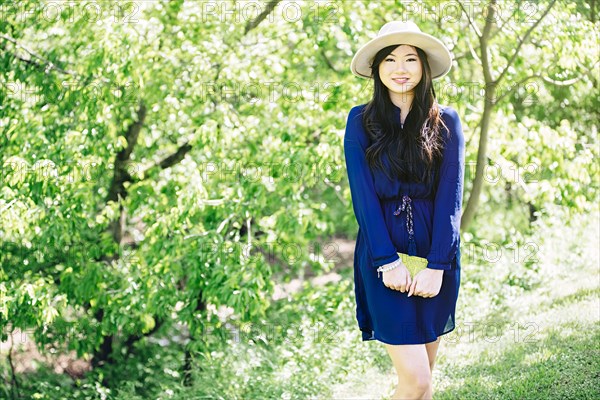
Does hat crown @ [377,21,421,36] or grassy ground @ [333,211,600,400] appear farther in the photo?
grassy ground @ [333,211,600,400]

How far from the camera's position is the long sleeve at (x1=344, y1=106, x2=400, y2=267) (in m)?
2.70

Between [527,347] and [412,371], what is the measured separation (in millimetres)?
2125

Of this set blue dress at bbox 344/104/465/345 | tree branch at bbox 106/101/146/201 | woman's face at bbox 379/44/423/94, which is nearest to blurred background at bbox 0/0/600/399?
tree branch at bbox 106/101/146/201

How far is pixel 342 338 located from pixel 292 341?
0.55 metres

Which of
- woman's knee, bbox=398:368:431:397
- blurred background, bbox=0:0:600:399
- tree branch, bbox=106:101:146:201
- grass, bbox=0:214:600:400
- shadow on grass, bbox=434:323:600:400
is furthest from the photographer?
tree branch, bbox=106:101:146:201

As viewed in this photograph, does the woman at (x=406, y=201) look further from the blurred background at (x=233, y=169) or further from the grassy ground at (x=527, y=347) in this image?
the blurred background at (x=233, y=169)

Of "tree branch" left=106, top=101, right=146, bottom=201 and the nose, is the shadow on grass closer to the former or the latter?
the nose

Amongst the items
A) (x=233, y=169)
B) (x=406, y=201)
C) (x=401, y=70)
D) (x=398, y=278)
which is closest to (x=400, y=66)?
(x=401, y=70)

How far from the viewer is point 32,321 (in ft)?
19.0

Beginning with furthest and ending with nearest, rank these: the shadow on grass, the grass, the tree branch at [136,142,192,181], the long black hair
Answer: the tree branch at [136,142,192,181] < the grass < the shadow on grass < the long black hair

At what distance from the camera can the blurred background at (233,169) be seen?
5.55 metres

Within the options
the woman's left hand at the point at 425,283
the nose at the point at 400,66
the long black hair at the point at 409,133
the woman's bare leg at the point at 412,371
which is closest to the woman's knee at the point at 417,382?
the woman's bare leg at the point at 412,371

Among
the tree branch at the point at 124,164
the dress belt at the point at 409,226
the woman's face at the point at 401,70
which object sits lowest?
the tree branch at the point at 124,164

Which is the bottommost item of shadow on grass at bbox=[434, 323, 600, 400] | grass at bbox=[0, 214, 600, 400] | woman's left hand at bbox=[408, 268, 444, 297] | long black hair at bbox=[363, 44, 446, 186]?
grass at bbox=[0, 214, 600, 400]
